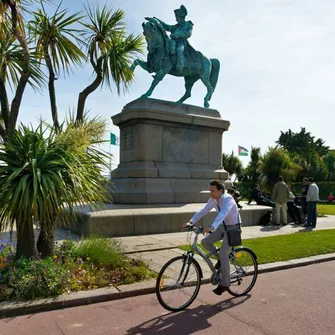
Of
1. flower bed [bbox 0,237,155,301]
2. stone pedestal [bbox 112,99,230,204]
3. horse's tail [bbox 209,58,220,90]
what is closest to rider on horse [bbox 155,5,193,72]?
stone pedestal [bbox 112,99,230,204]

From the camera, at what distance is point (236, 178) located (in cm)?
4169

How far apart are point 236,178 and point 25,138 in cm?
Answer: 3763

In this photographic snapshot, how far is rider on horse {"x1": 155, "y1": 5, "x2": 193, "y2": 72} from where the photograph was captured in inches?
575

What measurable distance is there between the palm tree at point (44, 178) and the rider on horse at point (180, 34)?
31.3ft

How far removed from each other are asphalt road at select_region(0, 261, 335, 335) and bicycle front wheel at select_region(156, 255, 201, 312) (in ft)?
0.43

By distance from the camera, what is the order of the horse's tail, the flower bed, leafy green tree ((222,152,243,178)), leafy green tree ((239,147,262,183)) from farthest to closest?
leafy green tree ((222,152,243,178)) < leafy green tree ((239,147,262,183)) < the horse's tail < the flower bed

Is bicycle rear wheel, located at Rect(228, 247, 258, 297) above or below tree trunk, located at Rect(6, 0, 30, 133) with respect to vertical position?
below

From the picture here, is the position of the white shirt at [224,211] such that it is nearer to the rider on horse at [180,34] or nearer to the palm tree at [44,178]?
the palm tree at [44,178]

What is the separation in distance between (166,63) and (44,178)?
34.5ft

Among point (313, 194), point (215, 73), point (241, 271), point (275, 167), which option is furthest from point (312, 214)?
point (275, 167)

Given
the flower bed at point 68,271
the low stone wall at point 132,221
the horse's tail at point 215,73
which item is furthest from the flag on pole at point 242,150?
the flower bed at point 68,271

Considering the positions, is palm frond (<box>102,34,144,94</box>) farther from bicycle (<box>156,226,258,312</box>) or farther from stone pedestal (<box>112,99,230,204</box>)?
bicycle (<box>156,226,258,312</box>)

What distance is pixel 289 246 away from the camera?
8.78 m

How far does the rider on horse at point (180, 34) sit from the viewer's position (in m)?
14.6
